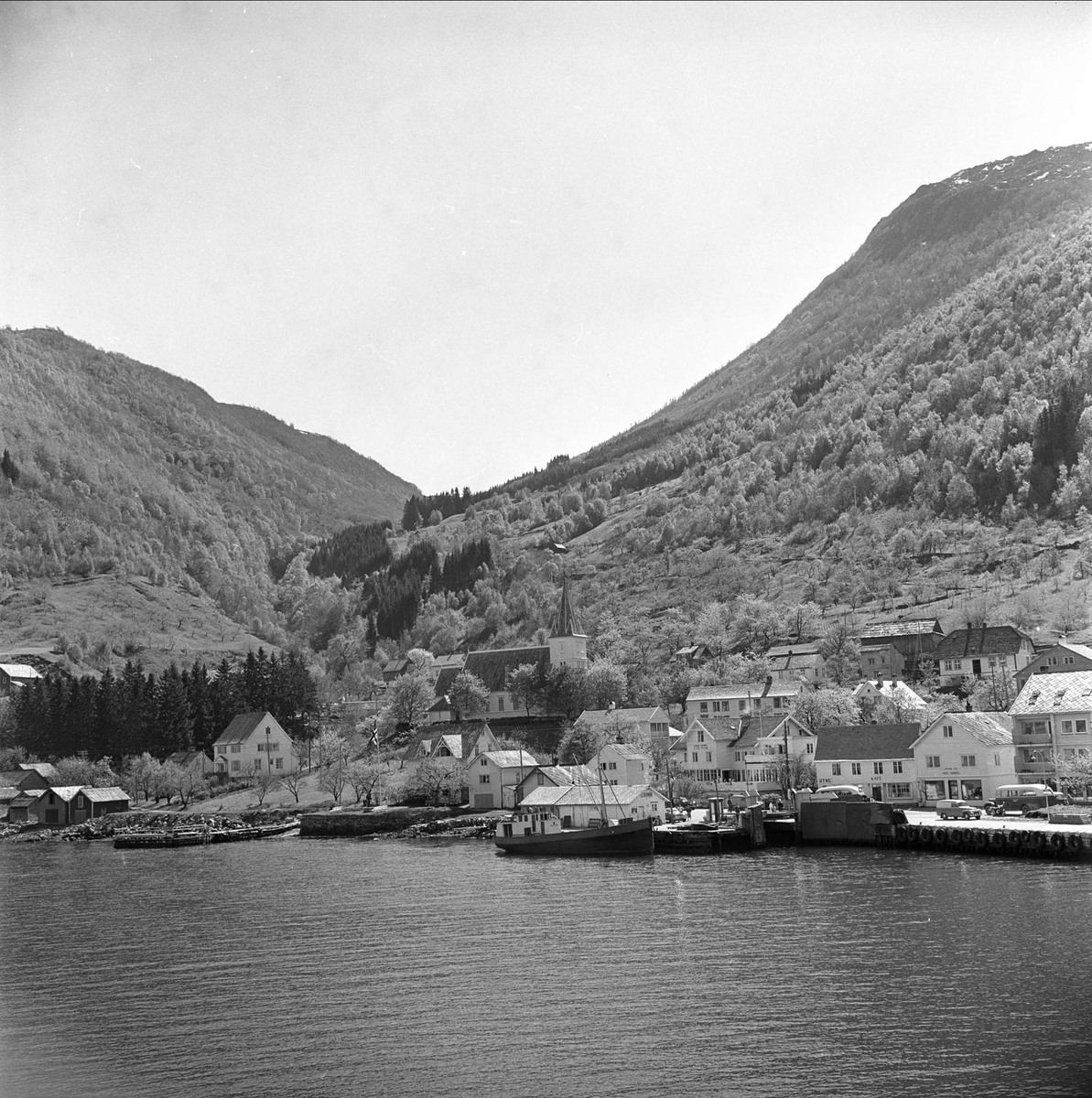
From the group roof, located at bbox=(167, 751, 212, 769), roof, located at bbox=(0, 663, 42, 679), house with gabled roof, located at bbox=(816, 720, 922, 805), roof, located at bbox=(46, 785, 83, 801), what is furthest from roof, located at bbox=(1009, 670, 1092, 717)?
roof, located at bbox=(0, 663, 42, 679)

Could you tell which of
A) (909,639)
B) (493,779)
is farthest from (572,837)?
(909,639)

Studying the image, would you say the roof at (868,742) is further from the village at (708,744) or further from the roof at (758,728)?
the roof at (758,728)

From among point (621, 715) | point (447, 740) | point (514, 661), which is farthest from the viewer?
point (514, 661)

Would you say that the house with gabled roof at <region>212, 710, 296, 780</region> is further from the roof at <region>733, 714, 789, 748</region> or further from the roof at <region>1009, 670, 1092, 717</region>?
the roof at <region>1009, 670, 1092, 717</region>

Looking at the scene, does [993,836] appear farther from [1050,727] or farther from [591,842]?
[1050,727]

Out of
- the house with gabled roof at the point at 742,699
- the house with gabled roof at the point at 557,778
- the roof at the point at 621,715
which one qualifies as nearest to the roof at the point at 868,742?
the house with gabled roof at the point at 557,778

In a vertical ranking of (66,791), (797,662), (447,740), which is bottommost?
(66,791)

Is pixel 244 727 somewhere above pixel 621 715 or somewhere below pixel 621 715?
below
